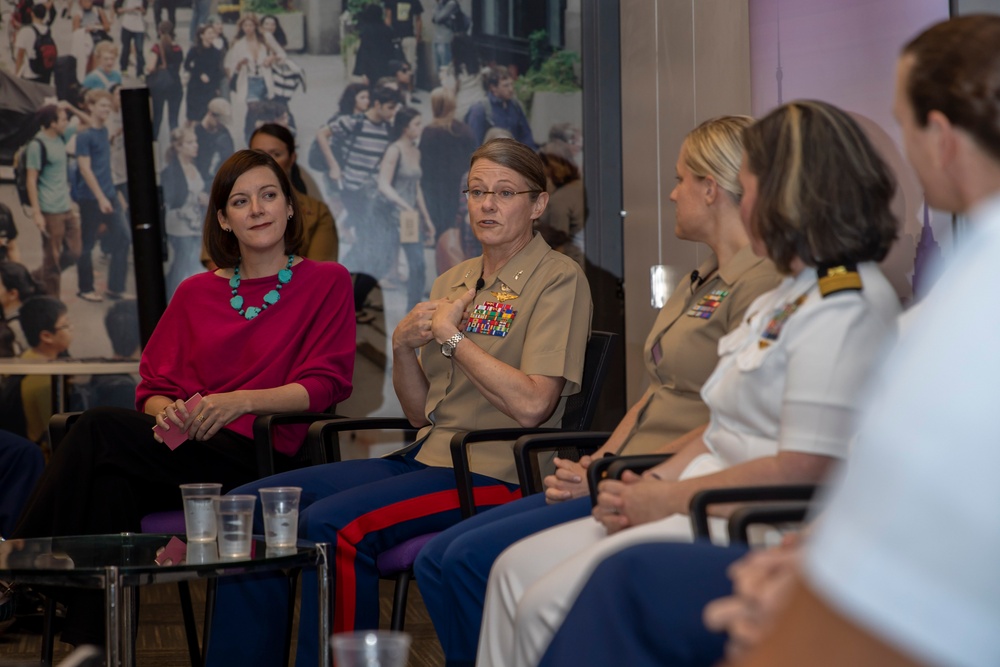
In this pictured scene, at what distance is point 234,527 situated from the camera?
6.95 ft

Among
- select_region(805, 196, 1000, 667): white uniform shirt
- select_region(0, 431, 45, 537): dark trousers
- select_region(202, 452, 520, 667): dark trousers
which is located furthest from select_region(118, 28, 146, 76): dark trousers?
select_region(805, 196, 1000, 667): white uniform shirt

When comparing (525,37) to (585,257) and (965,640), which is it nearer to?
(585,257)

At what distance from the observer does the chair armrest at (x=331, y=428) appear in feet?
9.75

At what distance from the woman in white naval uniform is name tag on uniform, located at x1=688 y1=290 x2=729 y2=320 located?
343mm

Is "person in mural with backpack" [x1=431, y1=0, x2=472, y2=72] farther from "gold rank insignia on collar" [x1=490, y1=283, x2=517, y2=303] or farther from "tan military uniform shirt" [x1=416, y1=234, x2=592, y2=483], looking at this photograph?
"gold rank insignia on collar" [x1=490, y1=283, x2=517, y2=303]

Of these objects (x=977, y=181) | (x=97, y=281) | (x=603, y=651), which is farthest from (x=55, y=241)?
(x=977, y=181)

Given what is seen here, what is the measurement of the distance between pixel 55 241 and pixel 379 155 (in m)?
1.69

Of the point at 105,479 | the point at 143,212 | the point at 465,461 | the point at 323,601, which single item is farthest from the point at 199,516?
the point at 143,212

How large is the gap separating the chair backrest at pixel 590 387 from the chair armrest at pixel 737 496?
1.14 meters

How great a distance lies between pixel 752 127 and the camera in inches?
73.6

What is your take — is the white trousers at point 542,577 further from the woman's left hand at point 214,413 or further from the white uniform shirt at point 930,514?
the woman's left hand at point 214,413

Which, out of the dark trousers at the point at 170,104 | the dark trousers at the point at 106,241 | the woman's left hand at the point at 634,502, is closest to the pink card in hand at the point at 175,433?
the woman's left hand at the point at 634,502

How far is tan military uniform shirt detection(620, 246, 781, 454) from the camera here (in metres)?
2.24

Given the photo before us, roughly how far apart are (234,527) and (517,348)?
0.93 metres
